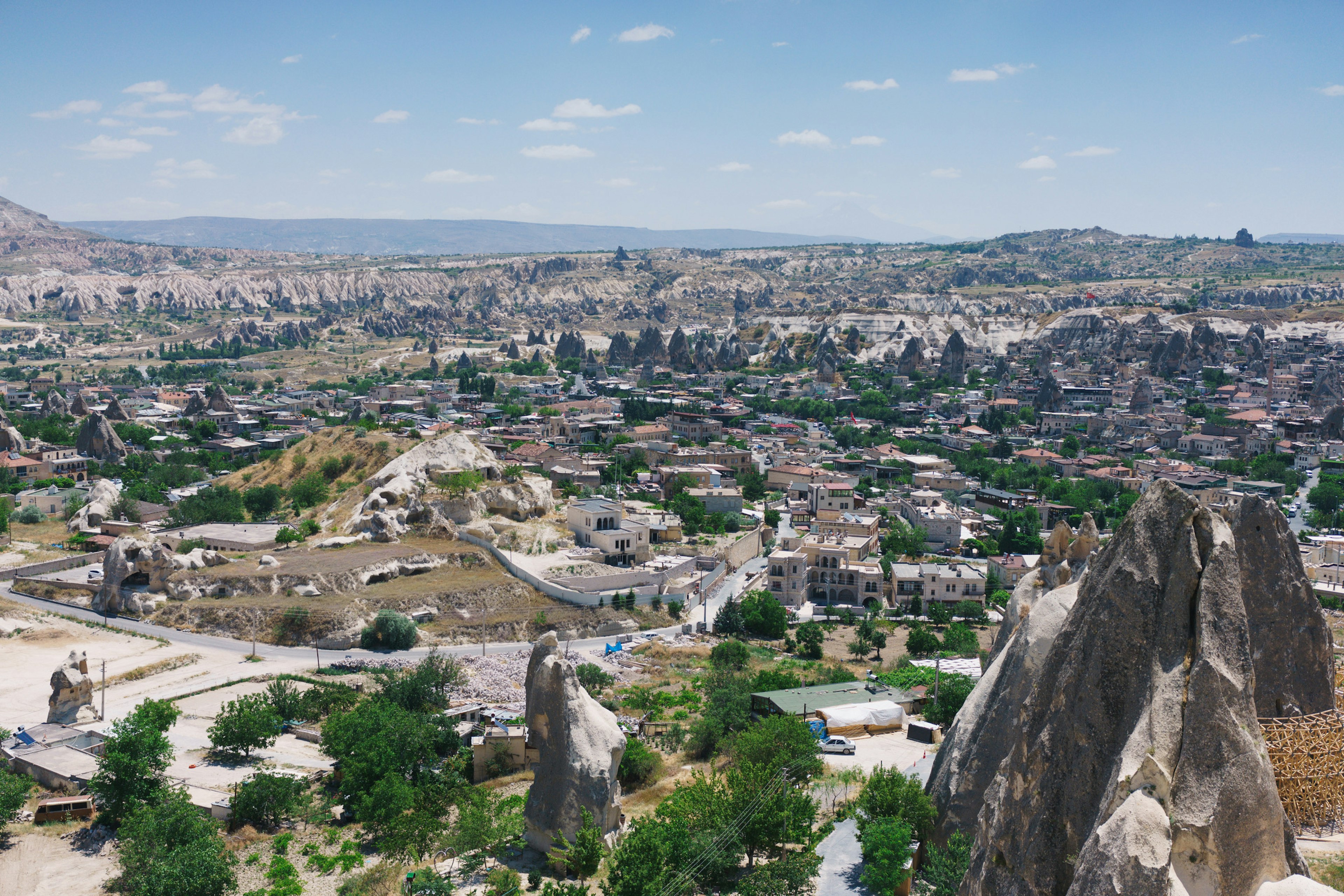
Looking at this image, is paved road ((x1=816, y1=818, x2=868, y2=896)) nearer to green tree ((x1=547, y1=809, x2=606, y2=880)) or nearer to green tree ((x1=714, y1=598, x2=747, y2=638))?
green tree ((x1=547, y1=809, x2=606, y2=880))

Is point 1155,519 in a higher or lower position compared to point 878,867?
higher

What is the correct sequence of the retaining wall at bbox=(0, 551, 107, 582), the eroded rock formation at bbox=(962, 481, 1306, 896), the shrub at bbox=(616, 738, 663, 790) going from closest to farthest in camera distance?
the eroded rock formation at bbox=(962, 481, 1306, 896), the shrub at bbox=(616, 738, 663, 790), the retaining wall at bbox=(0, 551, 107, 582)

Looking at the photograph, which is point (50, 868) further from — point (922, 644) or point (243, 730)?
point (922, 644)

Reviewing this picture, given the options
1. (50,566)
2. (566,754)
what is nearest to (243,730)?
(566,754)

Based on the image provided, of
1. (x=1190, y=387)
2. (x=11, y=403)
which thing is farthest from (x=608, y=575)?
(x=1190, y=387)

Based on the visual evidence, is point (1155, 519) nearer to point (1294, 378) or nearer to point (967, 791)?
point (967, 791)

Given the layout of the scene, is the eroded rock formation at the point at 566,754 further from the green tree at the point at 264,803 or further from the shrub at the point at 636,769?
the green tree at the point at 264,803

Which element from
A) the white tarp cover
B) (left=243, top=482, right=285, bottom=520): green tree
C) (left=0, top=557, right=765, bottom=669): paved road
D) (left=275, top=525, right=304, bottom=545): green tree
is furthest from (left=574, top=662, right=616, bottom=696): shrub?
(left=243, top=482, right=285, bottom=520): green tree
